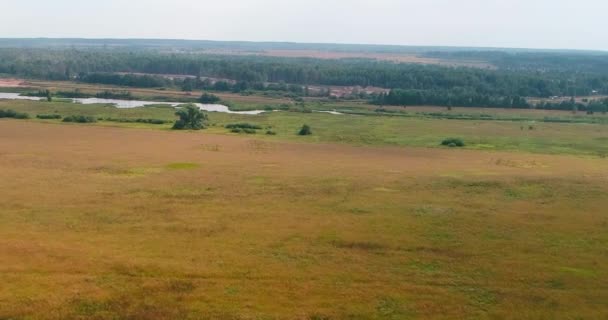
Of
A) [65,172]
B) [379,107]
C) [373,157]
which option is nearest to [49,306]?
[65,172]

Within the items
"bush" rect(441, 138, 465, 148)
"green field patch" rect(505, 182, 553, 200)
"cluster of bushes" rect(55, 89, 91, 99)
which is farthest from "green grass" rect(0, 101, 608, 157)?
"green field patch" rect(505, 182, 553, 200)

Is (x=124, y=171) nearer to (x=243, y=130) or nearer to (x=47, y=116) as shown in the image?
(x=243, y=130)

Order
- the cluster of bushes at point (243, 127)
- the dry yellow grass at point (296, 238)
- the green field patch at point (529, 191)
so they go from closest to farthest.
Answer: the dry yellow grass at point (296, 238), the green field patch at point (529, 191), the cluster of bushes at point (243, 127)

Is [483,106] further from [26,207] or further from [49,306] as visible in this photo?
[49,306]

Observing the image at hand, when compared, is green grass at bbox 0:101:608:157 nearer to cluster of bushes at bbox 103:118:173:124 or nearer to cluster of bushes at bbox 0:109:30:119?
cluster of bushes at bbox 103:118:173:124

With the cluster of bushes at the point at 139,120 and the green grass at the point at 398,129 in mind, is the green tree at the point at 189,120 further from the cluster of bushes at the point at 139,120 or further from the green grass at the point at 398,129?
the cluster of bushes at the point at 139,120

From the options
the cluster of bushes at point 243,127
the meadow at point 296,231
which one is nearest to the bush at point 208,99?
the cluster of bushes at point 243,127
